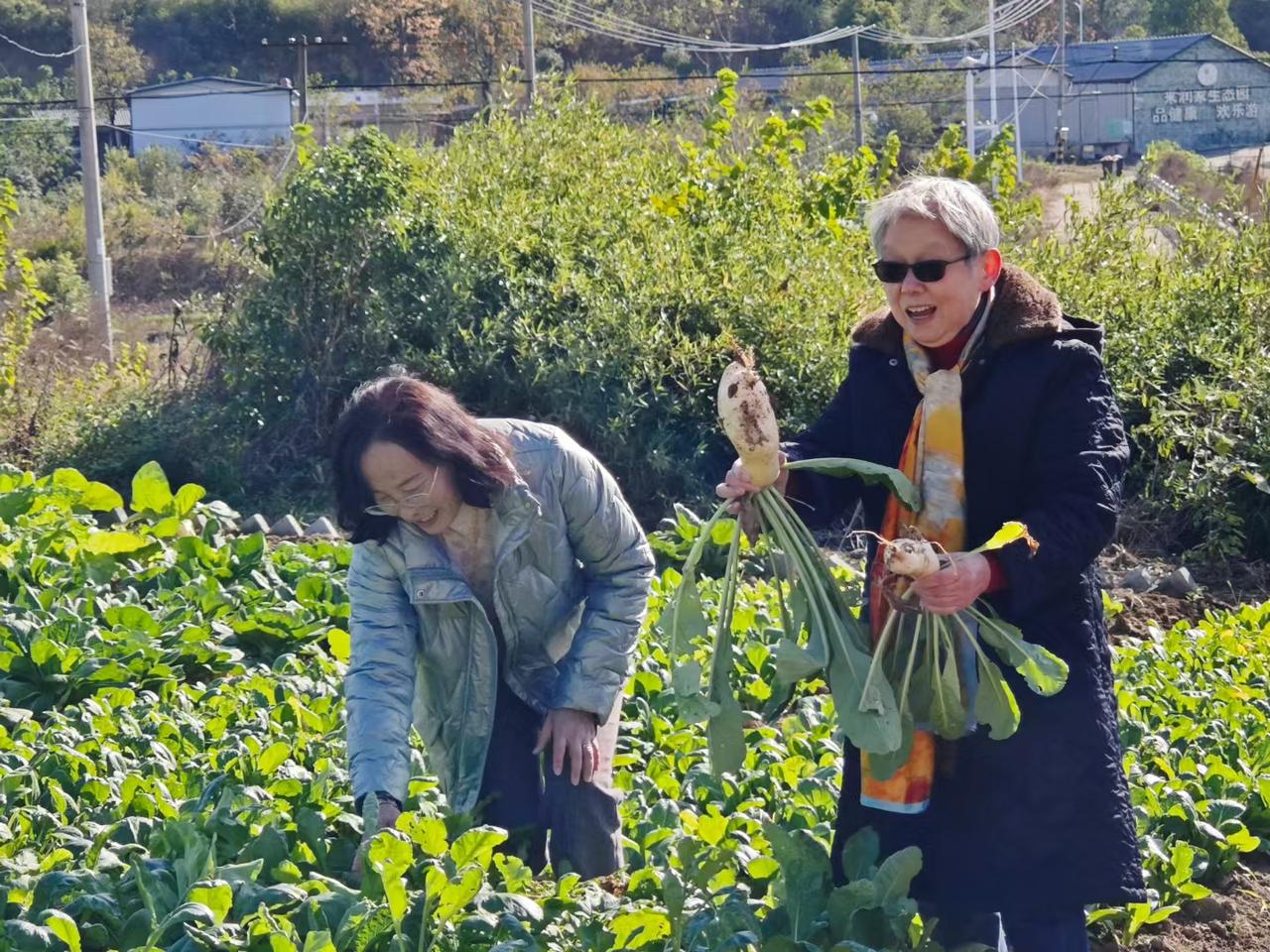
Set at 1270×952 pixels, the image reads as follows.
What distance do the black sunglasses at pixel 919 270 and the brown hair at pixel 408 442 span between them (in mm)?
953

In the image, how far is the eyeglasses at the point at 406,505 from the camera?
3.36 m

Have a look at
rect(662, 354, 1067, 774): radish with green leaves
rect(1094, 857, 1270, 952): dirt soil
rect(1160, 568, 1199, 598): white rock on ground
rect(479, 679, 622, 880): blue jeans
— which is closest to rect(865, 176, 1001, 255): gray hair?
rect(662, 354, 1067, 774): radish with green leaves

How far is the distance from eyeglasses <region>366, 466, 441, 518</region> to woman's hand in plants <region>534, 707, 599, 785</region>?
56 centimetres

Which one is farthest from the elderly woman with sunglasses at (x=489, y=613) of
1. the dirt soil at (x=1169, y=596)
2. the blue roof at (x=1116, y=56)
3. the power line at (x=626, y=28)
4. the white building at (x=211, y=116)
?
the power line at (x=626, y=28)

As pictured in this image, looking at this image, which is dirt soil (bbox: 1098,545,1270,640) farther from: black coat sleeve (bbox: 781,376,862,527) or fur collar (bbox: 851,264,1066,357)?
fur collar (bbox: 851,264,1066,357)

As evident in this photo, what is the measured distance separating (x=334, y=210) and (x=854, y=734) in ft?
23.9

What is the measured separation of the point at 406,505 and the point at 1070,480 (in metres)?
1.30

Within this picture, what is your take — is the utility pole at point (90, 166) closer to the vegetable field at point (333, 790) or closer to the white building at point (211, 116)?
the vegetable field at point (333, 790)

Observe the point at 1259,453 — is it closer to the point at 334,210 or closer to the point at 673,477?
the point at 673,477

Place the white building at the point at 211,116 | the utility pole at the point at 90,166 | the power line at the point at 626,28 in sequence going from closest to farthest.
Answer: the utility pole at the point at 90,166, the white building at the point at 211,116, the power line at the point at 626,28

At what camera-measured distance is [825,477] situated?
3119 millimetres

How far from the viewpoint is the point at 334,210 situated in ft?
31.4

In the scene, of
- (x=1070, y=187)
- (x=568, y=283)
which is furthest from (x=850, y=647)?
(x=1070, y=187)

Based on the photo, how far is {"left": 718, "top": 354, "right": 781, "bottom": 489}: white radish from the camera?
290 centimetres
